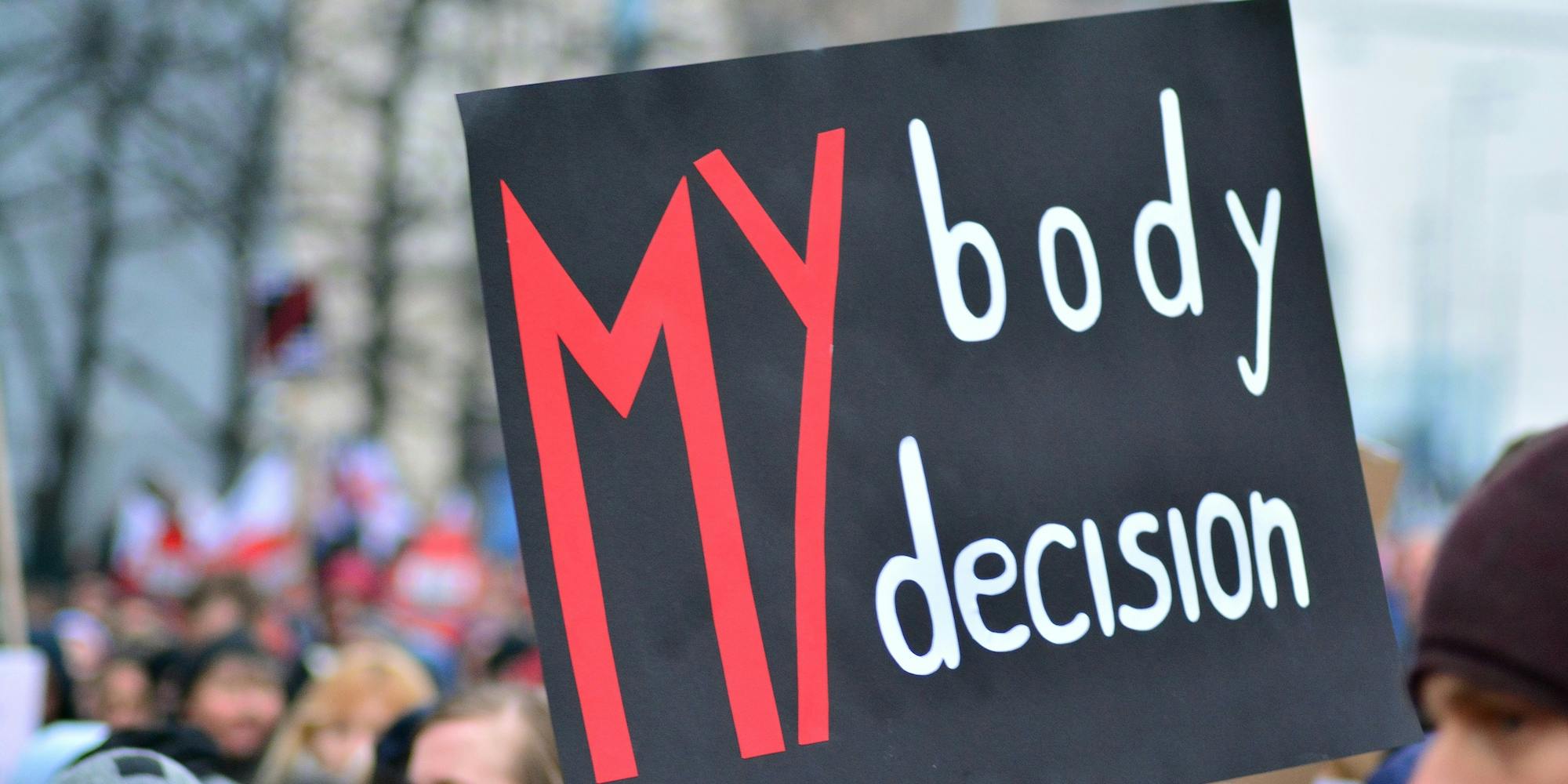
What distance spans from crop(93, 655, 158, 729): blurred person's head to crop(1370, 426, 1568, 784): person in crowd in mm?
5232

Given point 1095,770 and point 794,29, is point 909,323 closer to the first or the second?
point 1095,770

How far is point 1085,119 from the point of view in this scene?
2326 mm

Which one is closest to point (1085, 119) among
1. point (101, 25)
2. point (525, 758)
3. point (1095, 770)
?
point (1095, 770)

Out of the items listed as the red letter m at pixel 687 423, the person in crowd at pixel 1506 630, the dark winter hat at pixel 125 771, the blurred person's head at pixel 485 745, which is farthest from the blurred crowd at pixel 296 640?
the person in crowd at pixel 1506 630

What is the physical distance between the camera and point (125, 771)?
272 centimetres

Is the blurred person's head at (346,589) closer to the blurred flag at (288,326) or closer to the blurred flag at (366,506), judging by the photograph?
the blurred flag at (366,506)

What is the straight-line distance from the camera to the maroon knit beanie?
1.30 metres

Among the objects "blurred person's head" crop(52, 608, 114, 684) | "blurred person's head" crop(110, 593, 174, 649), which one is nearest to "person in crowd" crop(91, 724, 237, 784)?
"blurred person's head" crop(52, 608, 114, 684)

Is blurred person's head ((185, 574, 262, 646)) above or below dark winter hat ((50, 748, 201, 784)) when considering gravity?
above

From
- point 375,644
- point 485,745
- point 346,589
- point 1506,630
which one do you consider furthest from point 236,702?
point 346,589

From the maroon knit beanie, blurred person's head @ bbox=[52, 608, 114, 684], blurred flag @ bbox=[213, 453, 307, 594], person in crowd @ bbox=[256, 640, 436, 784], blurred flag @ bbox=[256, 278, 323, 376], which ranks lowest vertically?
person in crowd @ bbox=[256, 640, 436, 784]

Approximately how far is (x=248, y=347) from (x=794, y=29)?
8.53 m

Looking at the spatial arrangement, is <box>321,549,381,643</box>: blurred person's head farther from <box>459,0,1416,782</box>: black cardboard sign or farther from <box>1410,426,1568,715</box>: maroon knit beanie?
<box>1410,426,1568,715</box>: maroon knit beanie

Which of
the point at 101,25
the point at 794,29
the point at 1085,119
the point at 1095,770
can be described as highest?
the point at 794,29
